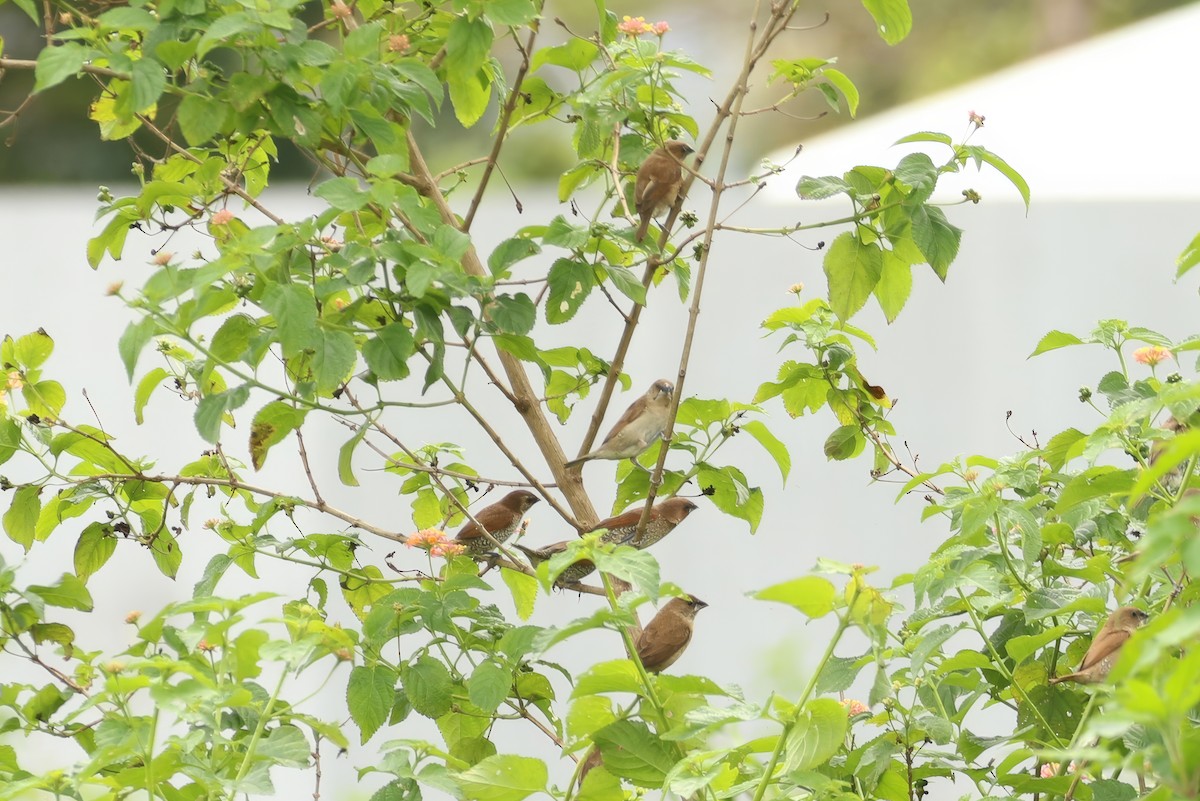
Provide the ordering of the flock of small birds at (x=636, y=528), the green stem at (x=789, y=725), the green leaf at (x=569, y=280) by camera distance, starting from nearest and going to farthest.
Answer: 1. the green stem at (x=789, y=725)
2. the green leaf at (x=569, y=280)
3. the flock of small birds at (x=636, y=528)

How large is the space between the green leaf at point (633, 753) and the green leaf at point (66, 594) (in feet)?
2.54

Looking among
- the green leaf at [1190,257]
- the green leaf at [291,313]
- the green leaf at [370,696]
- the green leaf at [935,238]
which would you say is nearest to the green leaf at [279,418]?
the green leaf at [291,313]

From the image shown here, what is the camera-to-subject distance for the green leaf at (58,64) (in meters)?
1.52

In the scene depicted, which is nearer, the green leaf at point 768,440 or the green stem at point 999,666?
the green stem at point 999,666

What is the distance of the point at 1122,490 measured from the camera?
4.97ft

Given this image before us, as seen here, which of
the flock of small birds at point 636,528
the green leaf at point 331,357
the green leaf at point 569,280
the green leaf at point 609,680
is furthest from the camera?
the flock of small birds at point 636,528

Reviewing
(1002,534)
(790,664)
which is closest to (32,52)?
(790,664)

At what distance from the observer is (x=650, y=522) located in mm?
2416

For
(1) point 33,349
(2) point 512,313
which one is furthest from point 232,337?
(1) point 33,349

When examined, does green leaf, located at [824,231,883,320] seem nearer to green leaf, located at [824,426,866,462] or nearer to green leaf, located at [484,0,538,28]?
green leaf, located at [824,426,866,462]

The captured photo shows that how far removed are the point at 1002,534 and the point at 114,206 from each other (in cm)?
134

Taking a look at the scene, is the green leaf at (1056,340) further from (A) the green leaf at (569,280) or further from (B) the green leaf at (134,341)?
(B) the green leaf at (134,341)

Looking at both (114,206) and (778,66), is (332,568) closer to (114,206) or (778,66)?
(114,206)

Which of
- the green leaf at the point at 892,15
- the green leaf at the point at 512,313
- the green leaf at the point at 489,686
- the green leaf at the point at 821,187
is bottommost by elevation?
the green leaf at the point at 489,686
